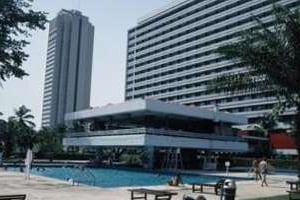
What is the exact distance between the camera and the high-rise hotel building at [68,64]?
537 ft

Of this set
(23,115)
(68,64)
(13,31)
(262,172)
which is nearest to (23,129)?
(23,115)

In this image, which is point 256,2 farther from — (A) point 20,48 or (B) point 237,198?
(A) point 20,48

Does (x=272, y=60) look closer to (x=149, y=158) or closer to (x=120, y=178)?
(x=120, y=178)

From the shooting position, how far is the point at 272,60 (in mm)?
18984

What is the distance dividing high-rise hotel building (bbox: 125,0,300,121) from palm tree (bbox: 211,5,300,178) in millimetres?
82203

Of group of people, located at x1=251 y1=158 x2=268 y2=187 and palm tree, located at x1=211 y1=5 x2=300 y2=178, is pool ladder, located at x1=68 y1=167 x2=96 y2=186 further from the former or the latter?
palm tree, located at x1=211 y1=5 x2=300 y2=178

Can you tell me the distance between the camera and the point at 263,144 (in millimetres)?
84500

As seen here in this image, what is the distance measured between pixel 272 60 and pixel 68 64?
150843 mm

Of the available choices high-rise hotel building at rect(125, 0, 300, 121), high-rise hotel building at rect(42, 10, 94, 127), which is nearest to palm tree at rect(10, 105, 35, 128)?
high-rise hotel building at rect(125, 0, 300, 121)

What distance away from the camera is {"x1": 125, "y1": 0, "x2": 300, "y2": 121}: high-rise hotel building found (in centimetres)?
11181

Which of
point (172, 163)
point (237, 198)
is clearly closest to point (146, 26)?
point (172, 163)

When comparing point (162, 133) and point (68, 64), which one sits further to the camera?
point (68, 64)

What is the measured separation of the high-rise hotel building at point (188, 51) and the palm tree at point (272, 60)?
82203mm

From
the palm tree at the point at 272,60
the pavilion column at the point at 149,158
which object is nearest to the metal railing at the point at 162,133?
the pavilion column at the point at 149,158
